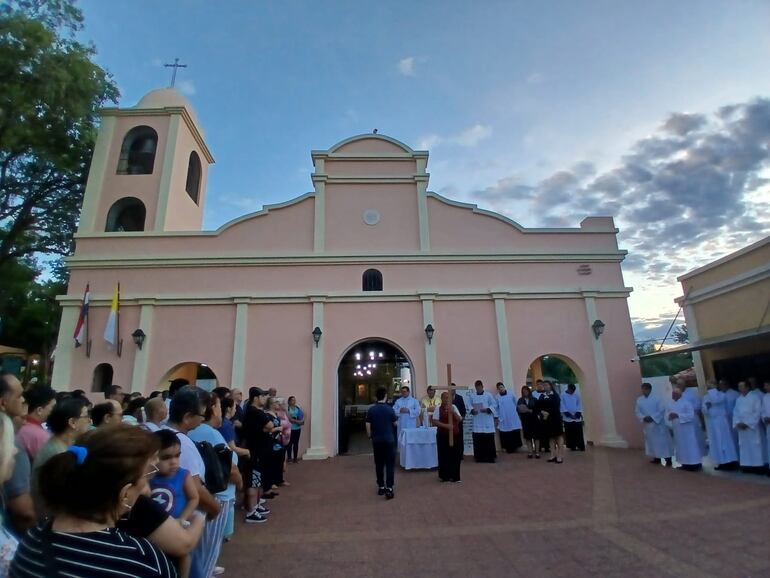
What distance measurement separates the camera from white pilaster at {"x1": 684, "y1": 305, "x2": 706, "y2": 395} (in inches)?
395

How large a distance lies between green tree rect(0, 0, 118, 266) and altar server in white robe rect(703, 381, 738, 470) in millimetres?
18709

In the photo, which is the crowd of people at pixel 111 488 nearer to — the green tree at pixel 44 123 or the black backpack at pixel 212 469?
the black backpack at pixel 212 469

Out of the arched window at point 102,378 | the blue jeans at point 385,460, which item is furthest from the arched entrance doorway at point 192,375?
the blue jeans at point 385,460

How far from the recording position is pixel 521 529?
16.0ft

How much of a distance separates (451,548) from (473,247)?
9.42 meters

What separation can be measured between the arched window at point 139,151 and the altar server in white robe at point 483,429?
12840mm

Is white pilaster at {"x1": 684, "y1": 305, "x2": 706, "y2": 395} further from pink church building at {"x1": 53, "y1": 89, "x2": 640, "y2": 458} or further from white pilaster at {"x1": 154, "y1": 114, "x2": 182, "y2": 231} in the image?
white pilaster at {"x1": 154, "y1": 114, "x2": 182, "y2": 231}

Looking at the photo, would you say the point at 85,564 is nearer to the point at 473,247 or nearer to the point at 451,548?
the point at 451,548

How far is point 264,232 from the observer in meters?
12.4

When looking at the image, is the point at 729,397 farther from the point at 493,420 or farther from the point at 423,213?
the point at 423,213

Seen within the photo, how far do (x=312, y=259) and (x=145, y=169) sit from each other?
7.10m

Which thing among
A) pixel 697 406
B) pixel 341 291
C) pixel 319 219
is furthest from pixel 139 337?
pixel 697 406

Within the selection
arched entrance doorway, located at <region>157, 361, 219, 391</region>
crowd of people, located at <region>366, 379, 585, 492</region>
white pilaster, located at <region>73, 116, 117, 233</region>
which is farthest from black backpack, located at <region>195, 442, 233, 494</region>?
white pilaster, located at <region>73, 116, 117, 233</region>

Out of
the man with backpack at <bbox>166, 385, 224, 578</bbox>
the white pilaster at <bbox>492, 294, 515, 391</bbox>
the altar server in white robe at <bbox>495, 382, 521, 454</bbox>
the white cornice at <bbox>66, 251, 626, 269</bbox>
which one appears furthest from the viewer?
the white cornice at <bbox>66, 251, 626, 269</bbox>
